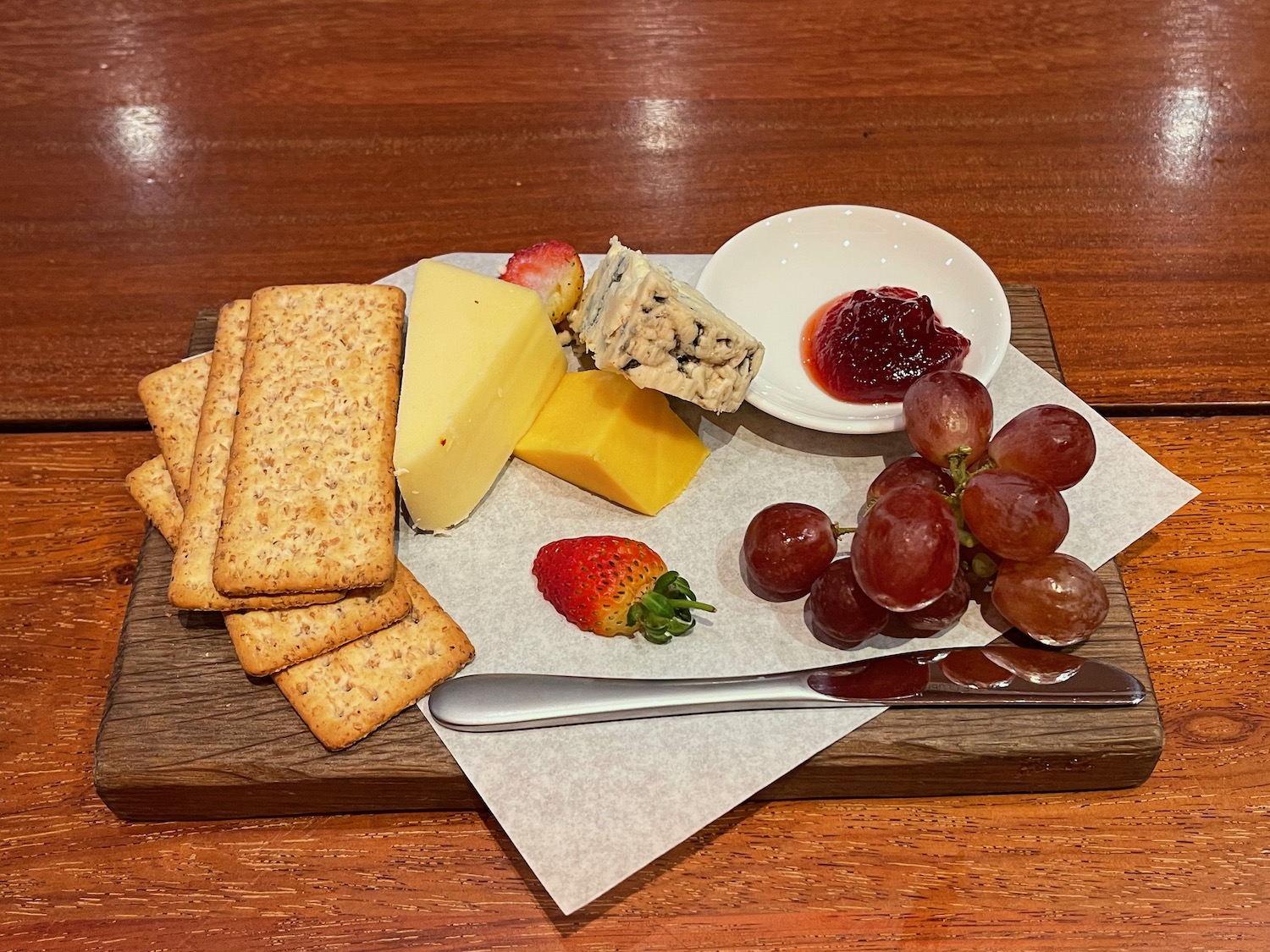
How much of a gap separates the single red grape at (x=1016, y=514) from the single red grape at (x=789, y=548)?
0.19m

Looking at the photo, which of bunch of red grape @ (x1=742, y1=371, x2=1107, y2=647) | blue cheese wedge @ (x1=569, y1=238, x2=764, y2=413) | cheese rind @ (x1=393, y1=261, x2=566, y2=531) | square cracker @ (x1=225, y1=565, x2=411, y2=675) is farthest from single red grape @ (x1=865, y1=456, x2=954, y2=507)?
square cracker @ (x1=225, y1=565, x2=411, y2=675)

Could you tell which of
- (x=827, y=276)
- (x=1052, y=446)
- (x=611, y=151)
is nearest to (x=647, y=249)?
(x=611, y=151)

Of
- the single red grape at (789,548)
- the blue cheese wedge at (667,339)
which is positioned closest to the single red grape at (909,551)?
the single red grape at (789,548)

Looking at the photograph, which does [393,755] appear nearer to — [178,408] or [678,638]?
[678,638]

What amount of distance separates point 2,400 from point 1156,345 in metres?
2.03

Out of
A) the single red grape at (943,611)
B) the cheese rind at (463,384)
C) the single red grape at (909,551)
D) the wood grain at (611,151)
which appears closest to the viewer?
the single red grape at (909,551)

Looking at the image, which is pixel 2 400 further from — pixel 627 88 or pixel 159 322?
pixel 627 88

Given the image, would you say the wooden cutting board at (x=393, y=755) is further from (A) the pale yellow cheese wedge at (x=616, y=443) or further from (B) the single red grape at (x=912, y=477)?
(A) the pale yellow cheese wedge at (x=616, y=443)

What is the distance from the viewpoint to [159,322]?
187cm

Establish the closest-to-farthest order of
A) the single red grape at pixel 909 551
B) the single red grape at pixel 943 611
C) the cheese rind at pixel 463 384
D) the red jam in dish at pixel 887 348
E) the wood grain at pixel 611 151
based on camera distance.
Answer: the single red grape at pixel 909 551 < the single red grape at pixel 943 611 < the cheese rind at pixel 463 384 < the red jam in dish at pixel 887 348 < the wood grain at pixel 611 151

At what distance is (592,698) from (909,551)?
42 centimetres

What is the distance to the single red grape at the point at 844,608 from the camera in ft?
4.01

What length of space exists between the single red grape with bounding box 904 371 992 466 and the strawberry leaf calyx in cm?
36

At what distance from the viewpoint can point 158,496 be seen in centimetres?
145
